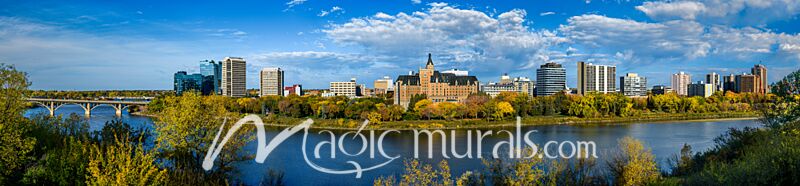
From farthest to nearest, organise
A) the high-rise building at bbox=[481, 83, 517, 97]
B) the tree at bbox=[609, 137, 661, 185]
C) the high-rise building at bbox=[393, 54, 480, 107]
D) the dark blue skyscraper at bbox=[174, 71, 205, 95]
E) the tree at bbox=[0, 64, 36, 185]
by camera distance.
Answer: the dark blue skyscraper at bbox=[174, 71, 205, 95]
the high-rise building at bbox=[481, 83, 517, 97]
the high-rise building at bbox=[393, 54, 480, 107]
the tree at bbox=[609, 137, 661, 185]
the tree at bbox=[0, 64, 36, 185]

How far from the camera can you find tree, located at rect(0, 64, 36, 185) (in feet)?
20.5

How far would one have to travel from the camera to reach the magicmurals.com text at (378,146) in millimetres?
7930

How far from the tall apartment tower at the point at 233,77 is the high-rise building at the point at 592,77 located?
4239cm

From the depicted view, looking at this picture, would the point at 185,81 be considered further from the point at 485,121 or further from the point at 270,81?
the point at 485,121

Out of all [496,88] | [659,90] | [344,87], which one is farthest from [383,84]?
[659,90]

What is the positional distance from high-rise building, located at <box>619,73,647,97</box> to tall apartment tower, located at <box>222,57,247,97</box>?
48.4 m

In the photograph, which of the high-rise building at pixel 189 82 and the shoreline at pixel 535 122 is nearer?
the shoreline at pixel 535 122

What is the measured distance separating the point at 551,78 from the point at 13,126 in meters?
56.7

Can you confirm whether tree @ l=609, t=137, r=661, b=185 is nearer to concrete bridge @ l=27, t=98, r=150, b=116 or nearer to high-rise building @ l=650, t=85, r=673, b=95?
concrete bridge @ l=27, t=98, r=150, b=116

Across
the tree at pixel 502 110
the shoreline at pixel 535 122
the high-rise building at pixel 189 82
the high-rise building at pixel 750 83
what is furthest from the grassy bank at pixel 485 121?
the high-rise building at pixel 189 82

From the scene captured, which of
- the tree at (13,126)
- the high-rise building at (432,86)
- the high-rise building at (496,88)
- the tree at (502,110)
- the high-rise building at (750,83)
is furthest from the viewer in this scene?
the high-rise building at (496,88)

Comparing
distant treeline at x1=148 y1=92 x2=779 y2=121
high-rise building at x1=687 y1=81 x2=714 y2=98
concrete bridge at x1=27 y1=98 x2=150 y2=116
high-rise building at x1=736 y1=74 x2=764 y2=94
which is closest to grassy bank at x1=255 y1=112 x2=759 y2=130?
distant treeline at x1=148 y1=92 x2=779 y2=121

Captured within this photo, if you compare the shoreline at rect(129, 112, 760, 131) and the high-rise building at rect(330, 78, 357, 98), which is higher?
the high-rise building at rect(330, 78, 357, 98)

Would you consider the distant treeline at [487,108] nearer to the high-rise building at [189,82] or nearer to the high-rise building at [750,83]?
the high-rise building at [750,83]
